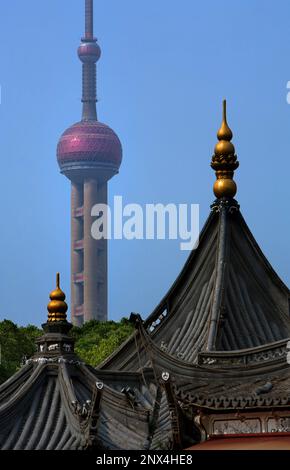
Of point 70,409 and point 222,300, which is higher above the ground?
point 222,300

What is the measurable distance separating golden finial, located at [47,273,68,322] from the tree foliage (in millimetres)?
36803

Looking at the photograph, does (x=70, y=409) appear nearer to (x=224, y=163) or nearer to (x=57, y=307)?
(x=57, y=307)

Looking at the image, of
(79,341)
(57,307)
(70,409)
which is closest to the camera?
(70,409)

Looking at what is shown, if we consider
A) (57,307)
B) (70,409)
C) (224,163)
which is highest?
(224,163)

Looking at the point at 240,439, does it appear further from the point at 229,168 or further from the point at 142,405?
the point at 229,168

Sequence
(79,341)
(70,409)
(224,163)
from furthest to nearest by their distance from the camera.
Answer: (79,341), (224,163), (70,409)

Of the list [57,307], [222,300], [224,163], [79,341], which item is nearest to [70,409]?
[57,307]

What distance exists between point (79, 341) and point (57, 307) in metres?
58.8

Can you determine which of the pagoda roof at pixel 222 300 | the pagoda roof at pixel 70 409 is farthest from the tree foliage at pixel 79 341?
the pagoda roof at pixel 70 409

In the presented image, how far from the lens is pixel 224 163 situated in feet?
141

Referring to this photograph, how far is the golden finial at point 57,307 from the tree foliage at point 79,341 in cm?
3680

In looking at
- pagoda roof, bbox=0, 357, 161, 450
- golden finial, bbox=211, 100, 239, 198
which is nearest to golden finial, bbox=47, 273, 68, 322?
pagoda roof, bbox=0, 357, 161, 450

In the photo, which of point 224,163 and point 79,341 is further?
point 79,341

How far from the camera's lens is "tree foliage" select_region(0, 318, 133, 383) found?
8388cm
